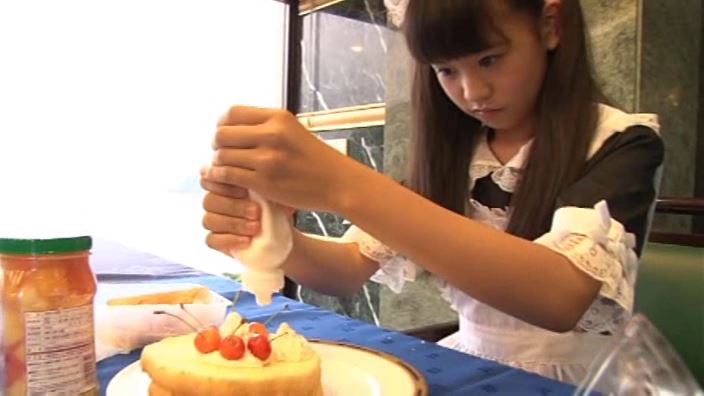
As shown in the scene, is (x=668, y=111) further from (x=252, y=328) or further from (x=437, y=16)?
(x=252, y=328)

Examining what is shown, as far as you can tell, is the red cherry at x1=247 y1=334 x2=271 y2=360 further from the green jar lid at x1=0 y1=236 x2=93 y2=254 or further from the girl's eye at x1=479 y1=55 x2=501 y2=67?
the girl's eye at x1=479 y1=55 x2=501 y2=67

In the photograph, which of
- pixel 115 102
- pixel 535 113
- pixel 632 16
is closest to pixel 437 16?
pixel 535 113

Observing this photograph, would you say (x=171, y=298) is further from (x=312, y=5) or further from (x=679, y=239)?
(x=312, y=5)

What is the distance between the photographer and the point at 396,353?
0.67 m

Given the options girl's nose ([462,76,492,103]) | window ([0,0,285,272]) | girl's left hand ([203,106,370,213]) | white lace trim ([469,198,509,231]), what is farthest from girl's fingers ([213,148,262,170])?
window ([0,0,285,272])

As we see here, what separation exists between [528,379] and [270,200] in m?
0.30

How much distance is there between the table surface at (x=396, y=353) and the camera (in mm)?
558

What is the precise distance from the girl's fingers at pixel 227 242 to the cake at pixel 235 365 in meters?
0.07

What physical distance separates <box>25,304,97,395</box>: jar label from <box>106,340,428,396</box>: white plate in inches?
2.9

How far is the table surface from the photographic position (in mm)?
558

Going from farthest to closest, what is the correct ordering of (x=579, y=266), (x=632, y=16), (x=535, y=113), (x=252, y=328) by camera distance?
(x=632, y=16), (x=535, y=113), (x=579, y=266), (x=252, y=328)

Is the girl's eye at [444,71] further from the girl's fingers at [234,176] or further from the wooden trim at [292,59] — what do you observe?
the wooden trim at [292,59]

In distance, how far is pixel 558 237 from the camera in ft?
2.21

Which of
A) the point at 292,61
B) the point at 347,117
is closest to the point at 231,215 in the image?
the point at 347,117
